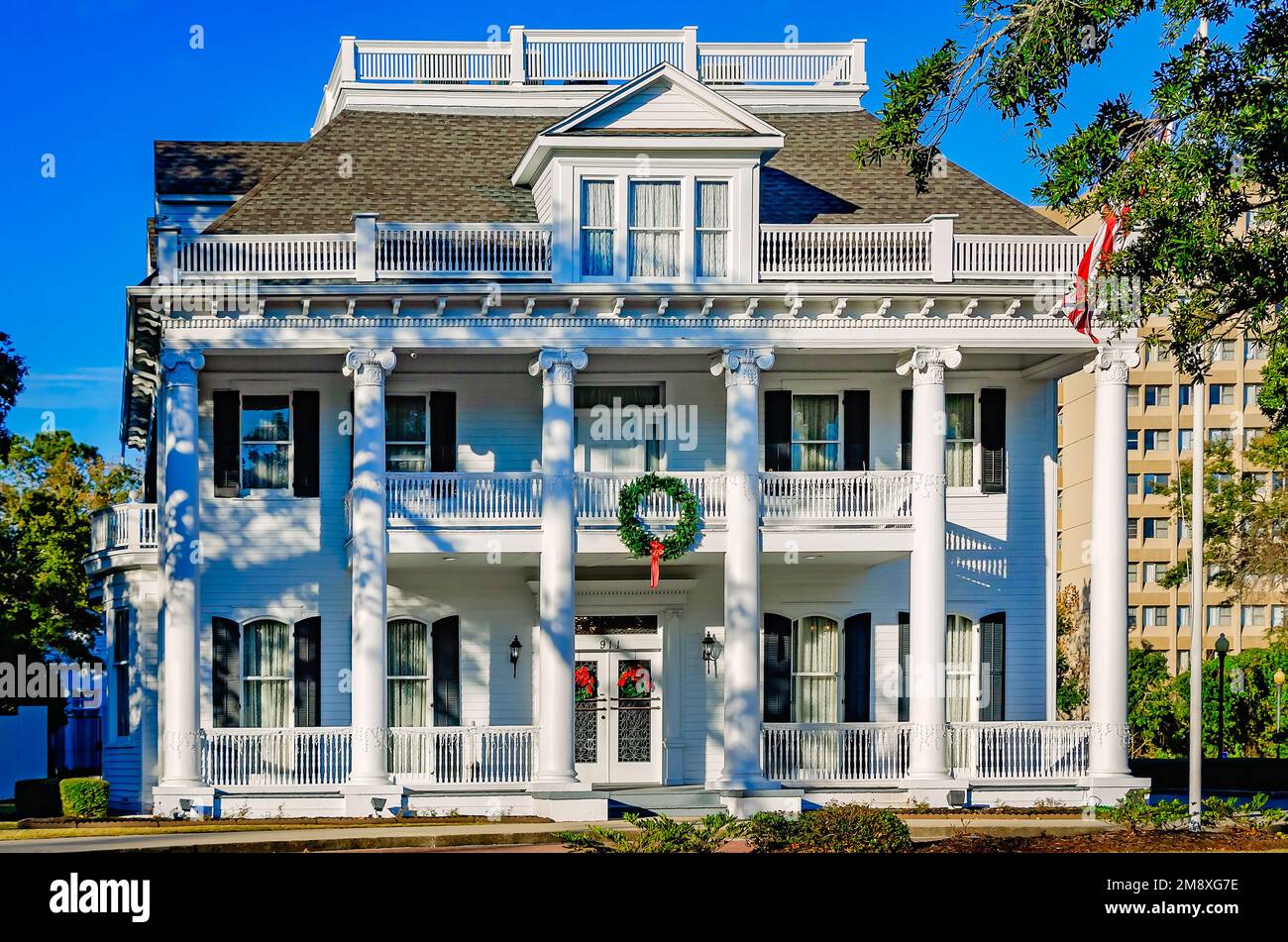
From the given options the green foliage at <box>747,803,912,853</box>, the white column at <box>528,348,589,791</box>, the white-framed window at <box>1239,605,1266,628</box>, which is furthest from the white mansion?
the white-framed window at <box>1239,605,1266,628</box>

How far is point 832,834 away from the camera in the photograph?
18.8 metres

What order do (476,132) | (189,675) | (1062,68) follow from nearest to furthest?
(1062,68), (189,675), (476,132)

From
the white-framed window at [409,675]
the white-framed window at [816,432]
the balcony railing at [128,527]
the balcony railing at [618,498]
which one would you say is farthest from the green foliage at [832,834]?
the balcony railing at [128,527]

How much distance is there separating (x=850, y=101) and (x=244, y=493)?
1358cm

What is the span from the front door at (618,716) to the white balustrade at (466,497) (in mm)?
3446

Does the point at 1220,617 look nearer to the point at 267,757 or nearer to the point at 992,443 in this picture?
the point at 992,443

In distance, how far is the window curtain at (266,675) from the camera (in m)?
30.6

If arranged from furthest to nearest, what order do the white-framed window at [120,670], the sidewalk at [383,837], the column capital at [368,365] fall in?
the white-framed window at [120,670], the column capital at [368,365], the sidewalk at [383,837]

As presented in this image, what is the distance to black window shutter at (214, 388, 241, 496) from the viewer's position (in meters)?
30.9

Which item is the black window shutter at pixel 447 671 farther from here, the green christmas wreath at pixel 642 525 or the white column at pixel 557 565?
the green christmas wreath at pixel 642 525

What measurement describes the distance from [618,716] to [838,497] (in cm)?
545

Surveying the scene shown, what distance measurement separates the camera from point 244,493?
1220 inches
